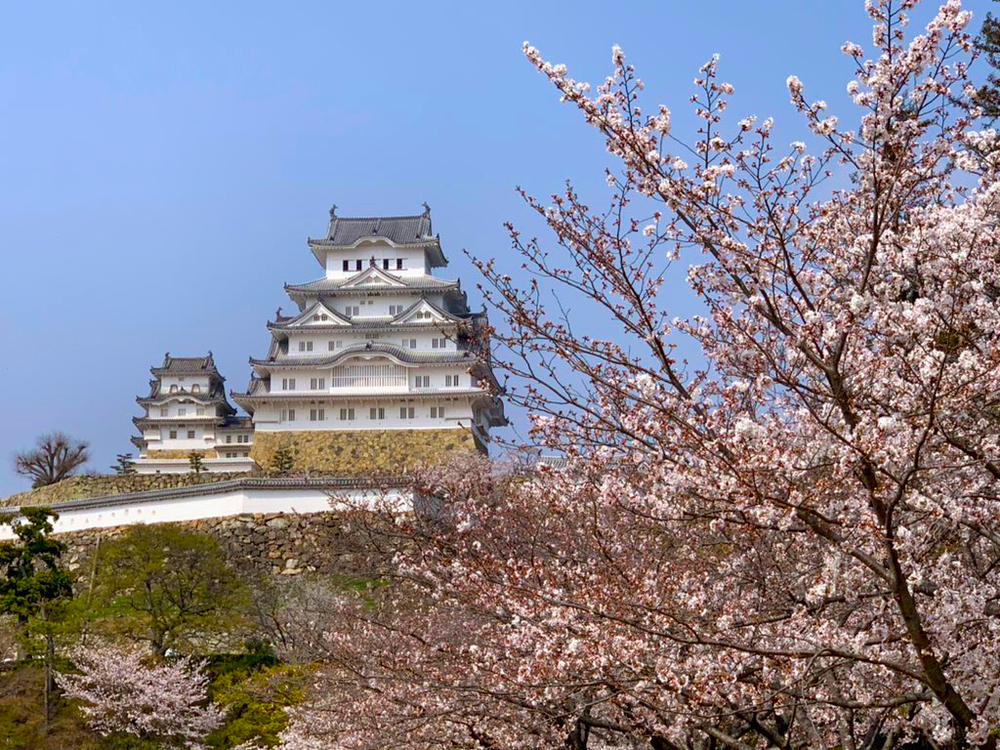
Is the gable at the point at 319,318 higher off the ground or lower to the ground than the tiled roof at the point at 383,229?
lower

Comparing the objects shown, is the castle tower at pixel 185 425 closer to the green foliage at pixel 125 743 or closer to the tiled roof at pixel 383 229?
the tiled roof at pixel 383 229

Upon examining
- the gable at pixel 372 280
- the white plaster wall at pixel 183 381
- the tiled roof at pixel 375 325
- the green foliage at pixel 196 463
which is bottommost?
the green foliage at pixel 196 463

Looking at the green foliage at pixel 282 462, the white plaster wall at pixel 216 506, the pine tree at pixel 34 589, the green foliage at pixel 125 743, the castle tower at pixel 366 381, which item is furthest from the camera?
the castle tower at pixel 366 381

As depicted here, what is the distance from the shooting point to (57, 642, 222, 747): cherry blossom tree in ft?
55.8

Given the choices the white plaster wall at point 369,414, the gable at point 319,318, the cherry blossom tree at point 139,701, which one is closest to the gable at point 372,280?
the gable at point 319,318

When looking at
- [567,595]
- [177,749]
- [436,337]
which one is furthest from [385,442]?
[567,595]

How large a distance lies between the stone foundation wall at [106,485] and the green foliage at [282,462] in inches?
39.3

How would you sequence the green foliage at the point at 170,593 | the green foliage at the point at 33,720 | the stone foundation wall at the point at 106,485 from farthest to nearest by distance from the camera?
1. the stone foundation wall at the point at 106,485
2. the green foliage at the point at 170,593
3. the green foliage at the point at 33,720

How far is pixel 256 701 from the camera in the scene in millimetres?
16625

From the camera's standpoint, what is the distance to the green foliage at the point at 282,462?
3249 cm

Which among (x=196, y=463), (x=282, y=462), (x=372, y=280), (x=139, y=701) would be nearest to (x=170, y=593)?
(x=139, y=701)

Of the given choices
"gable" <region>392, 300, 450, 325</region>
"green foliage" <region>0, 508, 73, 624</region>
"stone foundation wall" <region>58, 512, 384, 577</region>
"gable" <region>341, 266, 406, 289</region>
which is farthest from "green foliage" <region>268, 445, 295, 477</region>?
"green foliage" <region>0, 508, 73, 624</region>

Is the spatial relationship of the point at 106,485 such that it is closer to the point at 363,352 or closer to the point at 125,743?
the point at 363,352

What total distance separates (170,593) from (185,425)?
26724 millimetres
